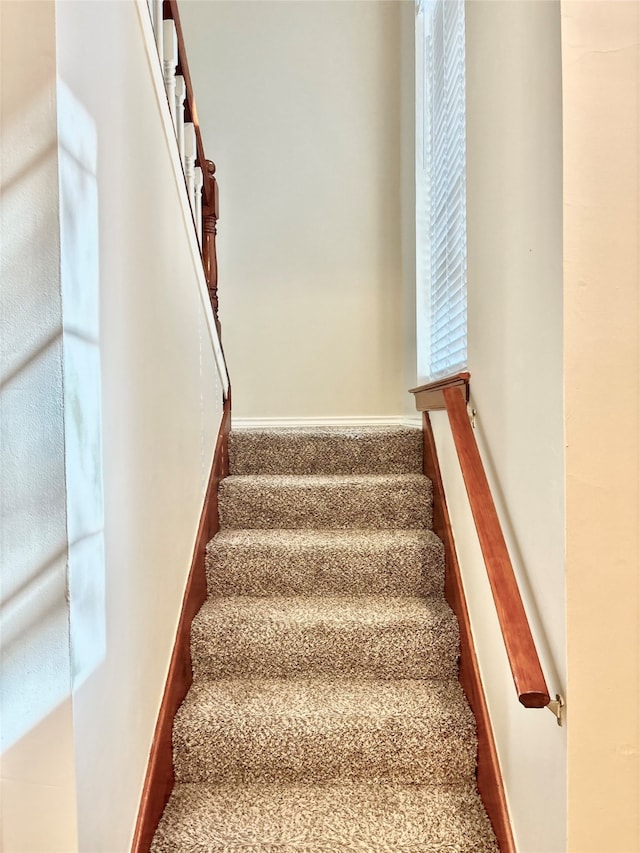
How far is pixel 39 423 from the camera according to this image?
1.02 metres

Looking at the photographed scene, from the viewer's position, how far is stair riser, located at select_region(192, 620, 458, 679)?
1756 mm

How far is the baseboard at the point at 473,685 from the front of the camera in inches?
54.2

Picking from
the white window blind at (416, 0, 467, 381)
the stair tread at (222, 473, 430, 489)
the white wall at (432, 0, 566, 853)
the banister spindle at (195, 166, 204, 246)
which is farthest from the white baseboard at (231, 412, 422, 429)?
the white wall at (432, 0, 566, 853)

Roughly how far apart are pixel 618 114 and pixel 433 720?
4.88ft

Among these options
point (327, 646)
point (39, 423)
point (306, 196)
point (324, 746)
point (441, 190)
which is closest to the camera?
point (39, 423)

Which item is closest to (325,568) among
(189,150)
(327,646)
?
(327,646)

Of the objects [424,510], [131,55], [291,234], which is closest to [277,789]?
[424,510]

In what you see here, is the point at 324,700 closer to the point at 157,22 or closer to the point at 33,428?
the point at 33,428

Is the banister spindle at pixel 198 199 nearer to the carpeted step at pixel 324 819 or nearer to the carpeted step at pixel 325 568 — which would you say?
the carpeted step at pixel 325 568

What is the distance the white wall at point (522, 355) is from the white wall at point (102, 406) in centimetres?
88

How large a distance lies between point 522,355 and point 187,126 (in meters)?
1.44

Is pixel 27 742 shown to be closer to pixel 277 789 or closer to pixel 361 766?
pixel 277 789

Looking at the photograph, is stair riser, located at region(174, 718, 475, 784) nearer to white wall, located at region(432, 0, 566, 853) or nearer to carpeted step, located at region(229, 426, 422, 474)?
white wall, located at region(432, 0, 566, 853)

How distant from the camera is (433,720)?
5.14 ft
